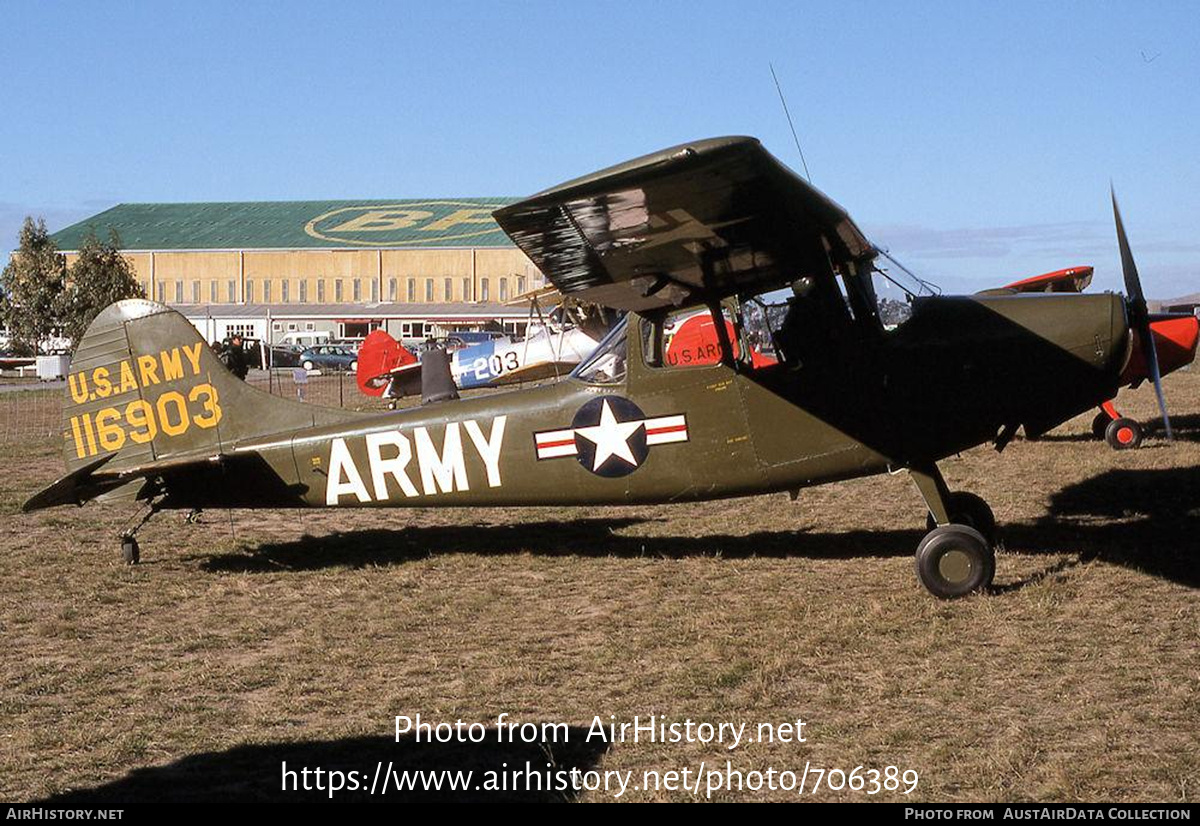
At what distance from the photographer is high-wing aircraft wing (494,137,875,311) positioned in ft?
18.1

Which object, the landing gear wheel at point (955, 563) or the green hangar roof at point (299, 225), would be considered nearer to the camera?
the landing gear wheel at point (955, 563)

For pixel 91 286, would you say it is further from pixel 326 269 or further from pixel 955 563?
pixel 955 563

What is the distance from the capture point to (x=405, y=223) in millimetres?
73375

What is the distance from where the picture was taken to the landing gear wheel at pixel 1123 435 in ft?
50.5

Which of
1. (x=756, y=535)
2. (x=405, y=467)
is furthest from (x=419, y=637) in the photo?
(x=756, y=535)

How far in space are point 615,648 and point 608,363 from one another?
252 centimetres

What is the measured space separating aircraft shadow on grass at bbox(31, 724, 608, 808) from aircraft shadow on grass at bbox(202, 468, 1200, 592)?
427 centimetres

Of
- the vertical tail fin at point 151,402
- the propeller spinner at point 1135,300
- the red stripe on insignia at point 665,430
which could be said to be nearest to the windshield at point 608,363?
the red stripe on insignia at point 665,430

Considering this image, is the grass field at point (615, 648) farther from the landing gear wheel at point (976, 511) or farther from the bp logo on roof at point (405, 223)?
the bp logo on roof at point (405, 223)

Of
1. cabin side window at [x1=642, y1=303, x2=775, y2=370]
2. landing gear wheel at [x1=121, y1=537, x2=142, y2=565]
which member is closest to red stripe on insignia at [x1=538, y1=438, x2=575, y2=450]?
cabin side window at [x1=642, y1=303, x2=775, y2=370]

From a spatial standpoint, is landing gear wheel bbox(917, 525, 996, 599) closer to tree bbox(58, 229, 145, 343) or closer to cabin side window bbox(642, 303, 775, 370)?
cabin side window bbox(642, 303, 775, 370)

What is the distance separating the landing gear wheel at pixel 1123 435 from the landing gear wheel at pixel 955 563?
9188 millimetres

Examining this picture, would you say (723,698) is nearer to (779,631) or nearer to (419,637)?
(779,631)

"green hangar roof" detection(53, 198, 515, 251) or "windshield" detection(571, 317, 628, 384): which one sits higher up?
"green hangar roof" detection(53, 198, 515, 251)
